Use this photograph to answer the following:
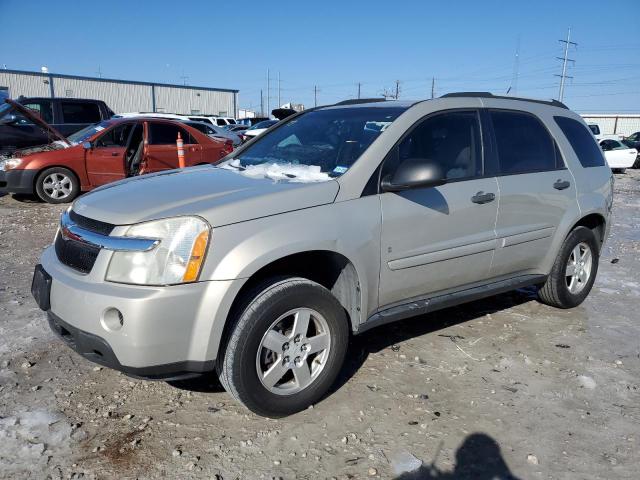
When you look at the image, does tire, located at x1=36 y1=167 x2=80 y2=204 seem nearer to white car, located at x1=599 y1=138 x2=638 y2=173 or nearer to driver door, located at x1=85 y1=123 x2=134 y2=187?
driver door, located at x1=85 y1=123 x2=134 y2=187

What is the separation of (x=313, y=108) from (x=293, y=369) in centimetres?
231

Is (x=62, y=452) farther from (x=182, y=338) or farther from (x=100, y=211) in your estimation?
(x=100, y=211)

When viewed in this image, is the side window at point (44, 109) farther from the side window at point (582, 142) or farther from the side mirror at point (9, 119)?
the side window at point (582, 142)

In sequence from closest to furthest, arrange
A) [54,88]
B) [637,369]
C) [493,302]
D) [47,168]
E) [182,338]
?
[182,338] < [637,369] < [493,302] < [47,168] < [54,88]

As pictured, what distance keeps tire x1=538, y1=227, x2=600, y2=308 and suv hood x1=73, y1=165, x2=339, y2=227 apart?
2.52 metres

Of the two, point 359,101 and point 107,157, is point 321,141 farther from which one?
point 107,157

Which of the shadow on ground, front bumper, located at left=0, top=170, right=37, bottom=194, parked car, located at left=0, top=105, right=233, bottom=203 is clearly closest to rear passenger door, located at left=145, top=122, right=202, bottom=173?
parked car, located at left=0, top=105, right=233, bottom=203

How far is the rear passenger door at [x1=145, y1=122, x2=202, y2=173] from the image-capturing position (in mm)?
9594

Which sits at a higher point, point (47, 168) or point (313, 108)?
point (313, 108)

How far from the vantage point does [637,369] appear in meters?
3.65

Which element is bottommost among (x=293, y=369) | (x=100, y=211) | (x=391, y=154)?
(x=293, y=369)

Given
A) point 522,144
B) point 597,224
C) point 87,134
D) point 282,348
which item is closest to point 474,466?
point 282,348

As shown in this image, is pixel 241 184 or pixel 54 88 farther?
pixel 54 88

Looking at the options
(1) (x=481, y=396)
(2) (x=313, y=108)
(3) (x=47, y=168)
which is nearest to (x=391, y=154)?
(2) (x=313, y=108)
